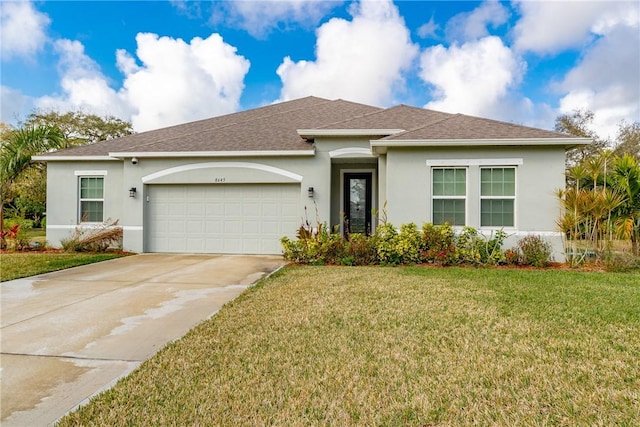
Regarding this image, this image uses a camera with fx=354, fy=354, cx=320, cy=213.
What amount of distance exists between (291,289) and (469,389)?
406 cm

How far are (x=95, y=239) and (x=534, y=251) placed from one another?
13.5 m

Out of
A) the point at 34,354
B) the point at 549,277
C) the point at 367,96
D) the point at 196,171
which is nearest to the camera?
the point at 34,354

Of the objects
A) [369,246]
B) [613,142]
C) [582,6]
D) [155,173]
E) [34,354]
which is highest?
[582,6]

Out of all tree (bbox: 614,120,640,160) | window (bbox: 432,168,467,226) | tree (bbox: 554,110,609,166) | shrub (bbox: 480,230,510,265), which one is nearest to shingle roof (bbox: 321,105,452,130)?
window (bbox: 432,168,467,226)

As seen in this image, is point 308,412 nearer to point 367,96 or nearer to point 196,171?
point 196,171

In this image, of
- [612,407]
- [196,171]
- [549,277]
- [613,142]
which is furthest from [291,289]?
[613,142]

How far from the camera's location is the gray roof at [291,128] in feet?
34.0

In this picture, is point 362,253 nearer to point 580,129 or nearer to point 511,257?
point 511,257

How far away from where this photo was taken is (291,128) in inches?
535

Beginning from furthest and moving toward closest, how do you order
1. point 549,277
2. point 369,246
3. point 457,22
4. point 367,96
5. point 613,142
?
point 613,142 < point 367,96 < point 457,22 < point 369,246 < point 549,277

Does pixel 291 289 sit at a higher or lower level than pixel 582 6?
lower

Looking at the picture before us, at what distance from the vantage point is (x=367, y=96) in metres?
22.1

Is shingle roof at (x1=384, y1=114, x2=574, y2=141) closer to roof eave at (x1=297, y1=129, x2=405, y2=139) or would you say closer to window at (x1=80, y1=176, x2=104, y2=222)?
roof eave at (x1=297, y1=129, x2=405, y2=139)

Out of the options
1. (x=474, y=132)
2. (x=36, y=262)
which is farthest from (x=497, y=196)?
(x=36, y=262)
